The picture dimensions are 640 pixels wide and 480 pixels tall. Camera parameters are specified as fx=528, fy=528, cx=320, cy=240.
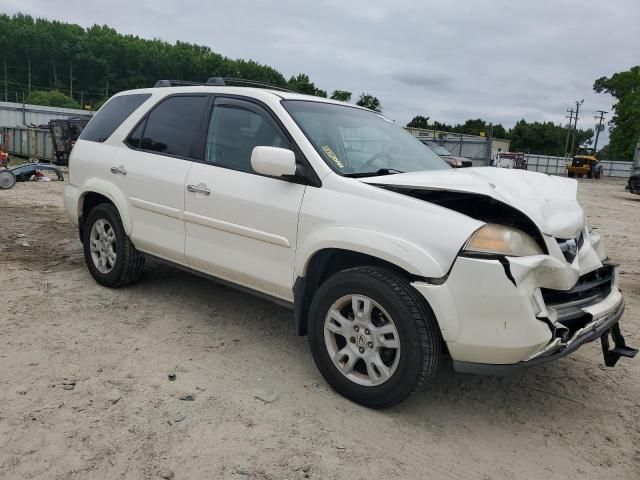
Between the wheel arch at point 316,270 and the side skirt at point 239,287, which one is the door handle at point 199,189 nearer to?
the side skirt at point 239,287

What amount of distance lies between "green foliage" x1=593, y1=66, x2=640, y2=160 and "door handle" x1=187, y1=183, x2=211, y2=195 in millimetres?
61252

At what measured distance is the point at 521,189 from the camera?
119 inches

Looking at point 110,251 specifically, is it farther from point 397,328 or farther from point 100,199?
point 397,328

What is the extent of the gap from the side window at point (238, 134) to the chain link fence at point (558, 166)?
131 ft

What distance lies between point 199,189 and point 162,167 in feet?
1.77

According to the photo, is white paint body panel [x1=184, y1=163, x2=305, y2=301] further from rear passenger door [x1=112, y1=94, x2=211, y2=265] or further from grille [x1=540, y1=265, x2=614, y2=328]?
grille [x1=540, y1=265, x2=614, y2=328]

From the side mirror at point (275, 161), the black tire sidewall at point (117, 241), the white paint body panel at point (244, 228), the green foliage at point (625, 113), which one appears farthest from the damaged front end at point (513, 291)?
the green foliage at point (625, 113)

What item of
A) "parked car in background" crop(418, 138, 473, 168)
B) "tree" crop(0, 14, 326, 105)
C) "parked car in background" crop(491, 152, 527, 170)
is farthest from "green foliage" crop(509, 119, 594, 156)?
"parked car in background" crop(418, 138, 473, 168)

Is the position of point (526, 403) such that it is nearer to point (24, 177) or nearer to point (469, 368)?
point (469, 368)

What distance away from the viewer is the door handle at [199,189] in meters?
3.76

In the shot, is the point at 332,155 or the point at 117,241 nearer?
the point at 332,155

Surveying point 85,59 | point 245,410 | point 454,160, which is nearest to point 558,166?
point 454,160

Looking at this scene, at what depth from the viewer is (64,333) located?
3855 millimetres

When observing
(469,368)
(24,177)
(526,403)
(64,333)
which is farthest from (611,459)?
(24,177)
